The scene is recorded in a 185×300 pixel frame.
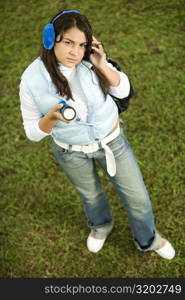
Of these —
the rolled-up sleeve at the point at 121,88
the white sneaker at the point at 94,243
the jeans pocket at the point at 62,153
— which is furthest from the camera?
the white sneaker at the point at 94,243

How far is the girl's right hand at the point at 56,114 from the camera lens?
6.98 feet

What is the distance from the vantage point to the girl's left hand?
2238 millimetres

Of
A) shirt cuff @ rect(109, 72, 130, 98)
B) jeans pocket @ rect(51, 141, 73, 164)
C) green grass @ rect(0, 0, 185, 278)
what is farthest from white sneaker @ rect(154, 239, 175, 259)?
shirt cuff @ rect(109, 72, 130, 98)

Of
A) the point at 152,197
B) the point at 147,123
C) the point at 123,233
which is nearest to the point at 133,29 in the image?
the point at 147,123

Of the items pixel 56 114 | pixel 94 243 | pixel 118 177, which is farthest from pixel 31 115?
pixel 94 243

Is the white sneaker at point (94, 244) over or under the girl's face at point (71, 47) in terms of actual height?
under

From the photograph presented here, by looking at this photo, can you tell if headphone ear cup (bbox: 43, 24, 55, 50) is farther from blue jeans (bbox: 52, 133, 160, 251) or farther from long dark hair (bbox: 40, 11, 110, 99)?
blue jeans (bbox: 52, 133, 160, 251)

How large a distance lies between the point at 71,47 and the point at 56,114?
1.21ft

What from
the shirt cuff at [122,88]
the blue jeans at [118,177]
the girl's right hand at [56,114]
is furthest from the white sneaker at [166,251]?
the girl's right hand at [56,114]

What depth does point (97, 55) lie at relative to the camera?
227 centimetres

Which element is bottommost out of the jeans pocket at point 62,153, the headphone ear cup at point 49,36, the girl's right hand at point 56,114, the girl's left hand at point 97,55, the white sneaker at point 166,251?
the white sneaker at point 166,251

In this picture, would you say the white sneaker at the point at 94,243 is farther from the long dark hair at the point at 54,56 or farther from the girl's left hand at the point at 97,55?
the girl's left hand at the point at 97,55

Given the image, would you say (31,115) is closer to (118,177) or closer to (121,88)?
(121,88)

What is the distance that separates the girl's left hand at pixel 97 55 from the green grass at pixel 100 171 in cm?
162
